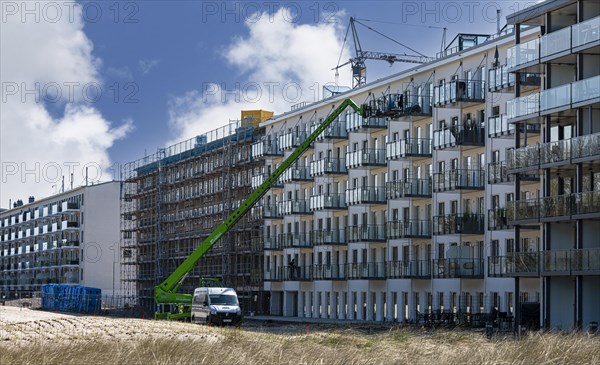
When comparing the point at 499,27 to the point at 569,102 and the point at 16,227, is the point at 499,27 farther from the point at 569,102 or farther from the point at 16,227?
the point at 16,227

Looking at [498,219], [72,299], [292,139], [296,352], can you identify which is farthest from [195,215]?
[296,352]

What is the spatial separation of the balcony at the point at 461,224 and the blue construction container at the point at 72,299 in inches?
1553

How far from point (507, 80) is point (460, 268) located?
11084 millimetres

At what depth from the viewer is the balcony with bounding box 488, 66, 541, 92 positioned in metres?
58.2

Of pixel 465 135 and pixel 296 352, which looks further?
Answer: pixel 465 135

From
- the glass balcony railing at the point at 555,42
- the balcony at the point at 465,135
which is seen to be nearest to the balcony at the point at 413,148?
the balcony at the point at 465,135

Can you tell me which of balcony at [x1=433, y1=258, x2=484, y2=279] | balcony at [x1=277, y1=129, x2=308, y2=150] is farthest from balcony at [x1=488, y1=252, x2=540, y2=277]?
balcony at [x1=277, y1=129, x2=308, y2=150]

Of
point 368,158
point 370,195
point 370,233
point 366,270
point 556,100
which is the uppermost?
point 556,100

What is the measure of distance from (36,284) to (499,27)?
103 meters

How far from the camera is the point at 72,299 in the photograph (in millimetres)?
105750

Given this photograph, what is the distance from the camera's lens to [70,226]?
154125 millimetres

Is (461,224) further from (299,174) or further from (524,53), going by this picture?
(299,174)

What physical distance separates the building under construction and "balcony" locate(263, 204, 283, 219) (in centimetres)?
156

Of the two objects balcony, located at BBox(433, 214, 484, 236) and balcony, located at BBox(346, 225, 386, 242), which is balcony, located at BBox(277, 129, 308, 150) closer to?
balcony, located at BBox(346, 225, 386, 242)
